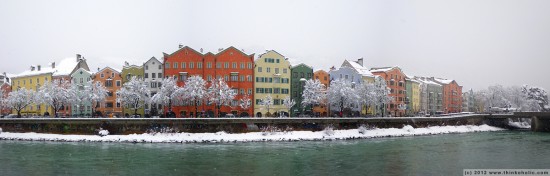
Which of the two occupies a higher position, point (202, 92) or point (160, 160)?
point (202, 92)

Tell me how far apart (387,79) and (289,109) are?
4112 centimetres

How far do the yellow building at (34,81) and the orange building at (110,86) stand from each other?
13044 millimetres

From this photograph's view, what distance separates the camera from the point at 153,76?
10556cm

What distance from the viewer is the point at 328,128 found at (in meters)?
78.8

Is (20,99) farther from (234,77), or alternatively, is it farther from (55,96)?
(234,77)

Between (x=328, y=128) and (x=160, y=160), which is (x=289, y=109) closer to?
(x=328, y=128)

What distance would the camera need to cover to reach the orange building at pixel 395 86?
132000 mm

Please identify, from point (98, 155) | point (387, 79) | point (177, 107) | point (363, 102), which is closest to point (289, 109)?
point (363, 102)

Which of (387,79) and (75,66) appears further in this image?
(387,79)

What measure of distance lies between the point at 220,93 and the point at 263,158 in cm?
4340

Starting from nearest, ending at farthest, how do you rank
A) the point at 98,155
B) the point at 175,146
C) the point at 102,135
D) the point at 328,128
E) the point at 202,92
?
1. the point at 98,155
2. the point at 175,146
3. the point at 102,135
4. the point at 328,128
5. the point at 202,92

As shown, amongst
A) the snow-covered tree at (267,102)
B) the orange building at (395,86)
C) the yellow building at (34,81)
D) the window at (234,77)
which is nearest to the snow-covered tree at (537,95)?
the orange building at (395,86)

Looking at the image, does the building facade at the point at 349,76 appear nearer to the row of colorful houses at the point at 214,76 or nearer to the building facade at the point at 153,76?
the row of colorful houses at the point at 214,76

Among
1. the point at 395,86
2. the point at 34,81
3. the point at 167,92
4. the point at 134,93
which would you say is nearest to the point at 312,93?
the point at 167,92
